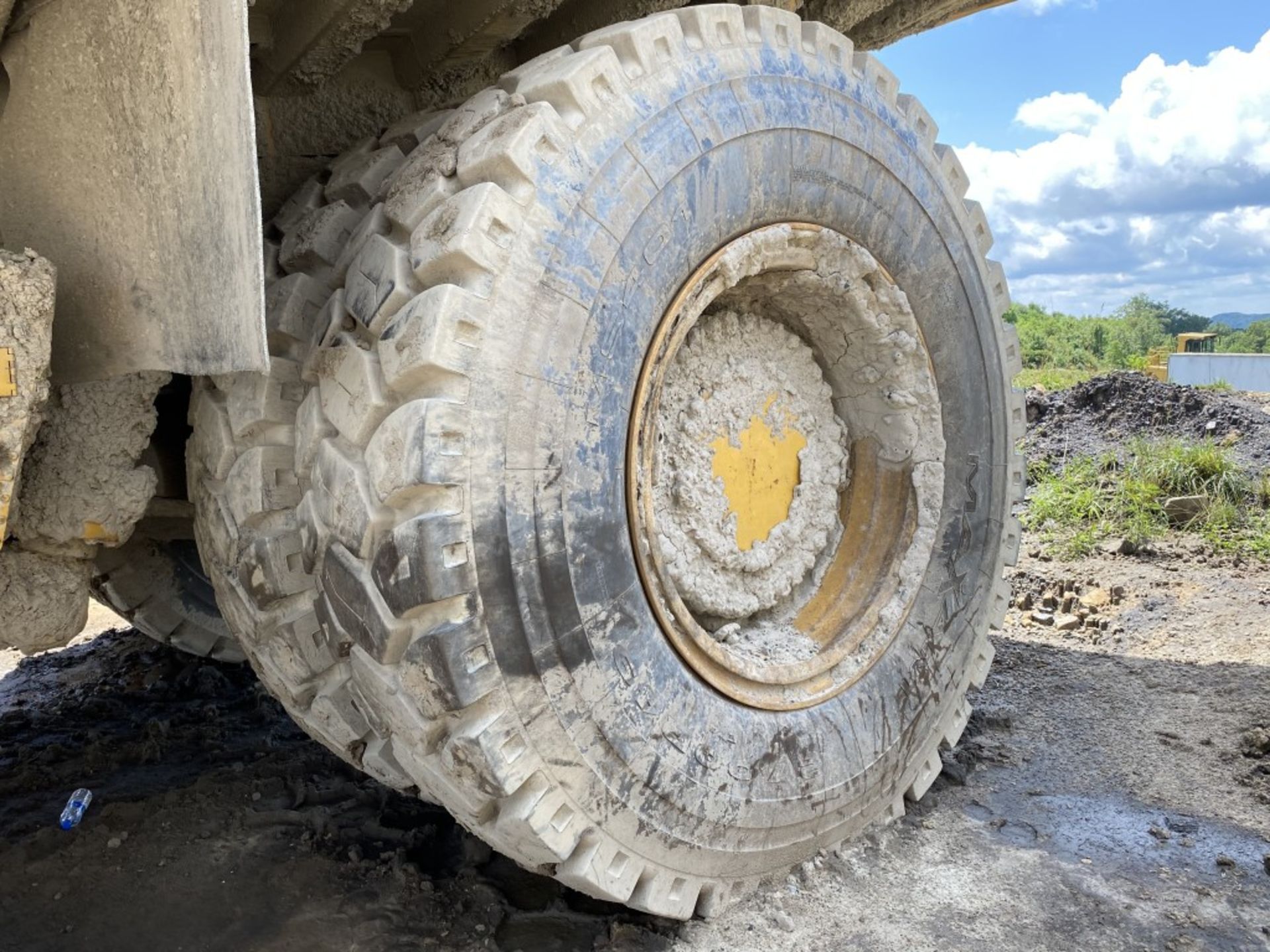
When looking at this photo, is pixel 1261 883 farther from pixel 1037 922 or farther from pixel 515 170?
pixel 515 170

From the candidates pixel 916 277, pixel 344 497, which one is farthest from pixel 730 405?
pixel 344 497

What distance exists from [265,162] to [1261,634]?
326 centimetres

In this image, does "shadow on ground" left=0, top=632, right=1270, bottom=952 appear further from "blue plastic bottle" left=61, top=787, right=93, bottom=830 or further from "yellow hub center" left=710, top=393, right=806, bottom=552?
"yellow hub center" left=710, top=393, right=806, bottom=552

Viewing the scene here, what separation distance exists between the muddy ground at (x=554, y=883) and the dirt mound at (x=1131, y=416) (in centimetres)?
326

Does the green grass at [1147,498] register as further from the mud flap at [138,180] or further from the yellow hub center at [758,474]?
the mud flap at [138,180]

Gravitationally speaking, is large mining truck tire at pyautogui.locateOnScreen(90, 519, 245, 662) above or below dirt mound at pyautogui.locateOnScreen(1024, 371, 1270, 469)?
below

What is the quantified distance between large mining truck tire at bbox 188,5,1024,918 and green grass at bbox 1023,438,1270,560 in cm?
279

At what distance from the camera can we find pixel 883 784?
2.15 m

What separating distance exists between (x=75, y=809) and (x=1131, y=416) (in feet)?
20.0

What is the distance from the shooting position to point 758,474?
2.12 m

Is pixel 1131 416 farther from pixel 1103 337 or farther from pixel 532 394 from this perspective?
pixel 1103 337

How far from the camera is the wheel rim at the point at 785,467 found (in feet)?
6.13

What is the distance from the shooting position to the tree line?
866 inches

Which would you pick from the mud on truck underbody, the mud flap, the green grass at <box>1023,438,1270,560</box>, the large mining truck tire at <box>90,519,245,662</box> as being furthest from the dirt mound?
the mud flap
